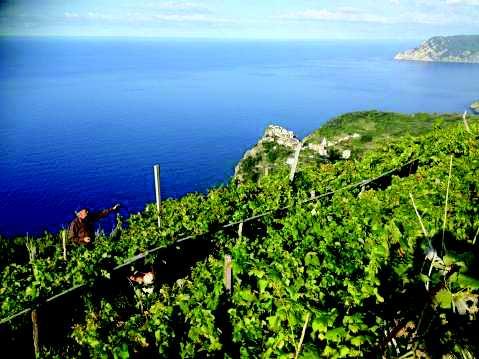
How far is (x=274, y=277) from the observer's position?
5.08 m

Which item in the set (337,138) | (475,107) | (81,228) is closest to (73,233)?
(81,228)

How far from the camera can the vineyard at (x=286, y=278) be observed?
152 inches

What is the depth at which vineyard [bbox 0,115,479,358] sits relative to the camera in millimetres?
3863

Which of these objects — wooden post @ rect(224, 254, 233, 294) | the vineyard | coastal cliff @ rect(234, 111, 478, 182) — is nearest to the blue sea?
coastal cliff @ rect(234, 111, 478, 182)

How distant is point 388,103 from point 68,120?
12016cm

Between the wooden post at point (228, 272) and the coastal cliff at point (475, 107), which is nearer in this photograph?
the wooden post at point (228, 272)

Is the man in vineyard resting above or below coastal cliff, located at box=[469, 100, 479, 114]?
above

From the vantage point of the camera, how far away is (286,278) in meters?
5.38

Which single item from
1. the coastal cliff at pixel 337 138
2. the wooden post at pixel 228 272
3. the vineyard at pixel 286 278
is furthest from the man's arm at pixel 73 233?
the coastal cliff at pixel 337 138

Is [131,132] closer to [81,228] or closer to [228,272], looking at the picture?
[81,228]

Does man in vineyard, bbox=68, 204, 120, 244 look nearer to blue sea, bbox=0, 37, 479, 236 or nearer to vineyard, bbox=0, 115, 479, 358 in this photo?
vineyard, bbox=0, 115, 479, 358

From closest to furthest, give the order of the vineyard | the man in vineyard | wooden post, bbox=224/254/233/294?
the vineyard < wooden post, bbox=224/254/233/294 < the man in vineyard

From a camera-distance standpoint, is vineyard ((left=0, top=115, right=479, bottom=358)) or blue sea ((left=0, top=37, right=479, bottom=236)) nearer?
vineyard ((left=0, top=115, right=479, bottom=358))

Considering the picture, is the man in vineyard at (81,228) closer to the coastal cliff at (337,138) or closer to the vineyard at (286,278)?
the vineyard at (286,278)
